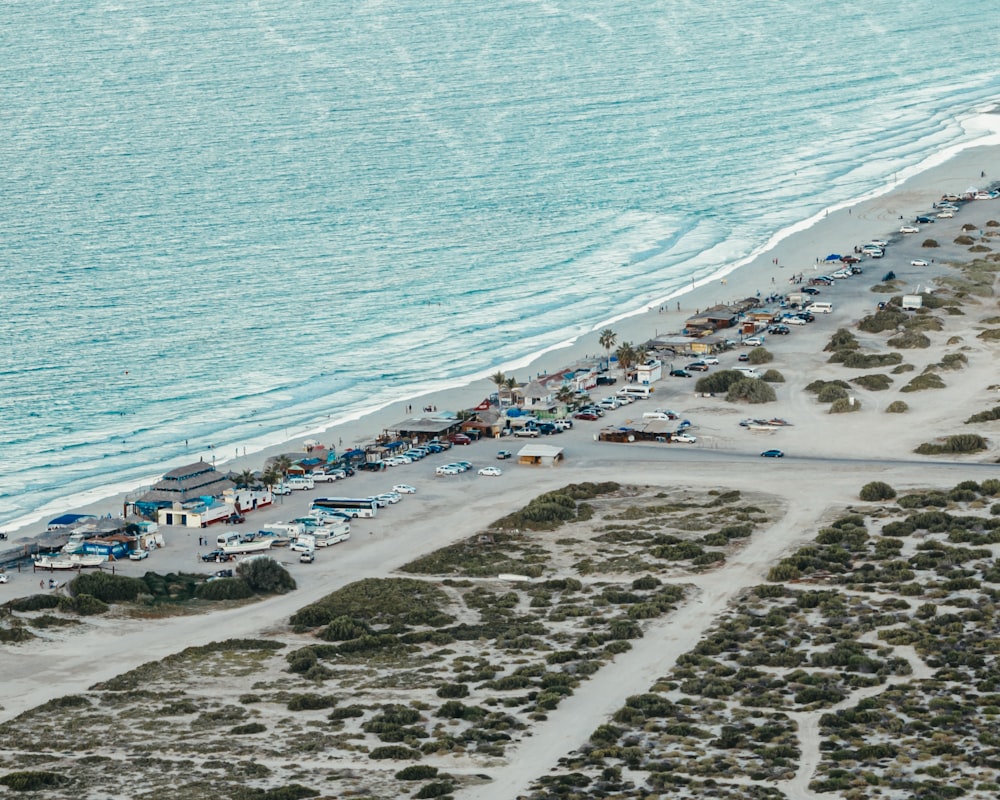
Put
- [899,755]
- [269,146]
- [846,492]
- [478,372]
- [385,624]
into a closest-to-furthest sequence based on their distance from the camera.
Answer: [899,755], [385,624], [846,492], [478,372], [269,146]

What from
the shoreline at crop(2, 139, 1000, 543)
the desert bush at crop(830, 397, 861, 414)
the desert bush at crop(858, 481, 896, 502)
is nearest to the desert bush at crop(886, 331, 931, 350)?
the desert bush at crop(830, 397, 861, 414)

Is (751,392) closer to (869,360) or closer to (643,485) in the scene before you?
(869,360)

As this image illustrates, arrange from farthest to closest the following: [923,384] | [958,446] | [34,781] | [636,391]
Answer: [636,391] < [923,384] < [958,446] < [34,781]

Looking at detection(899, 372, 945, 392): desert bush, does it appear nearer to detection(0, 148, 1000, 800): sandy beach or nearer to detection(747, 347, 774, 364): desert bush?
detection(0, 148, 1000, 800): sandy beach

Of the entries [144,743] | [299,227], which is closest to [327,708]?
[144,743]

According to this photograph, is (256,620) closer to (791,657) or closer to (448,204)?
(791,657)

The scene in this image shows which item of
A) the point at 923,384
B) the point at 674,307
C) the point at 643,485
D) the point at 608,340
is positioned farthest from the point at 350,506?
the point at 674,307

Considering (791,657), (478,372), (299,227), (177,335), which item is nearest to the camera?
(791,657)
